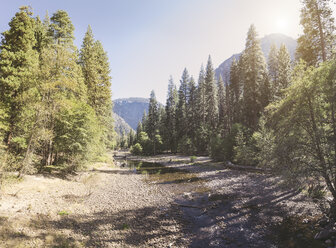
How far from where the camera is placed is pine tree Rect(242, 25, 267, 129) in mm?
30531

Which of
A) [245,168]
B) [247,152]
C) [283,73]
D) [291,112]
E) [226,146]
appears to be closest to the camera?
[291,112]

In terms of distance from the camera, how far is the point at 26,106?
1331 cm

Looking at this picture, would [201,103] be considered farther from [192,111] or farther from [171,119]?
[171,119]

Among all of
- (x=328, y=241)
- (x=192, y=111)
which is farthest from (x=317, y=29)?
(x=192, y=111)

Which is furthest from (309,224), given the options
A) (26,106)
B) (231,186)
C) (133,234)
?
(26,106)

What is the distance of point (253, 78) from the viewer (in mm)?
30828

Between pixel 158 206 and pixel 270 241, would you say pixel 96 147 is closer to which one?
pixel 158 206

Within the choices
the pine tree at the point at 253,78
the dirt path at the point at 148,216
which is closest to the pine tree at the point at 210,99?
the pine tree at the point at 253,78

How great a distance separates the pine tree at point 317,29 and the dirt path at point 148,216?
15.1m

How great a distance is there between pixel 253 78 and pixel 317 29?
45.7 ft

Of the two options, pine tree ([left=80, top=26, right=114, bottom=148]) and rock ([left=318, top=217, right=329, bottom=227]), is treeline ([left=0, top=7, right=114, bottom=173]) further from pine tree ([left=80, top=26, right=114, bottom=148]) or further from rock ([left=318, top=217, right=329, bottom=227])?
rock ([left=318, top=217, right=329, bottom=227])

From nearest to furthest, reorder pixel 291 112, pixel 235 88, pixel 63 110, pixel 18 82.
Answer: pixel 291 112 → pixel 18 82 → pixel 63 110 → pixel 235 88

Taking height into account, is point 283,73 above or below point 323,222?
above

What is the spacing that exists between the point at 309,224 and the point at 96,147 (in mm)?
17859
